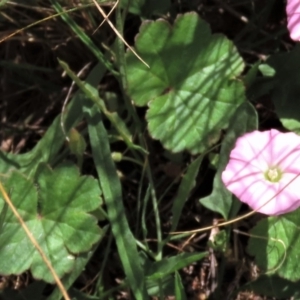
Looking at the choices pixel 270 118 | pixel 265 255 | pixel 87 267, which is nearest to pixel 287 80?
pixel 270 118

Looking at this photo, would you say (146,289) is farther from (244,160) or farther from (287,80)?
(287,80)

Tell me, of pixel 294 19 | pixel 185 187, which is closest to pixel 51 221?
pixel 185 187

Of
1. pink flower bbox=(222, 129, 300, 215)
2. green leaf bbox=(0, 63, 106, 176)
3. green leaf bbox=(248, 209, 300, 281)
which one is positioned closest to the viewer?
pink flower bbox=(222, 129, 300, 215)

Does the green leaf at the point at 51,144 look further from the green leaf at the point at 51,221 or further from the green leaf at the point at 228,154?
the green leaf at the point at 228,154

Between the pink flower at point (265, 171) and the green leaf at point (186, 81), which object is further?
the green leaf at point (186, 81)

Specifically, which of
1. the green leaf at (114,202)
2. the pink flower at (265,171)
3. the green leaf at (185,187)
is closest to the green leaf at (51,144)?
the green leaf at (114,202)

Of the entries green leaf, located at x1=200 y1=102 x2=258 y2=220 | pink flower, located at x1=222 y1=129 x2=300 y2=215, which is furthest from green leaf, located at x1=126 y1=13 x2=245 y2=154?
pink flower, located at x1=222 y1=129 x2=300 y2=215

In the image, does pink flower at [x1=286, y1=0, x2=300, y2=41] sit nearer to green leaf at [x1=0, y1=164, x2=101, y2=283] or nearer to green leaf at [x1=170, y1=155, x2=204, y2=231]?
green leaf at [x1=170, y1=155, x2=204, y2=231]
